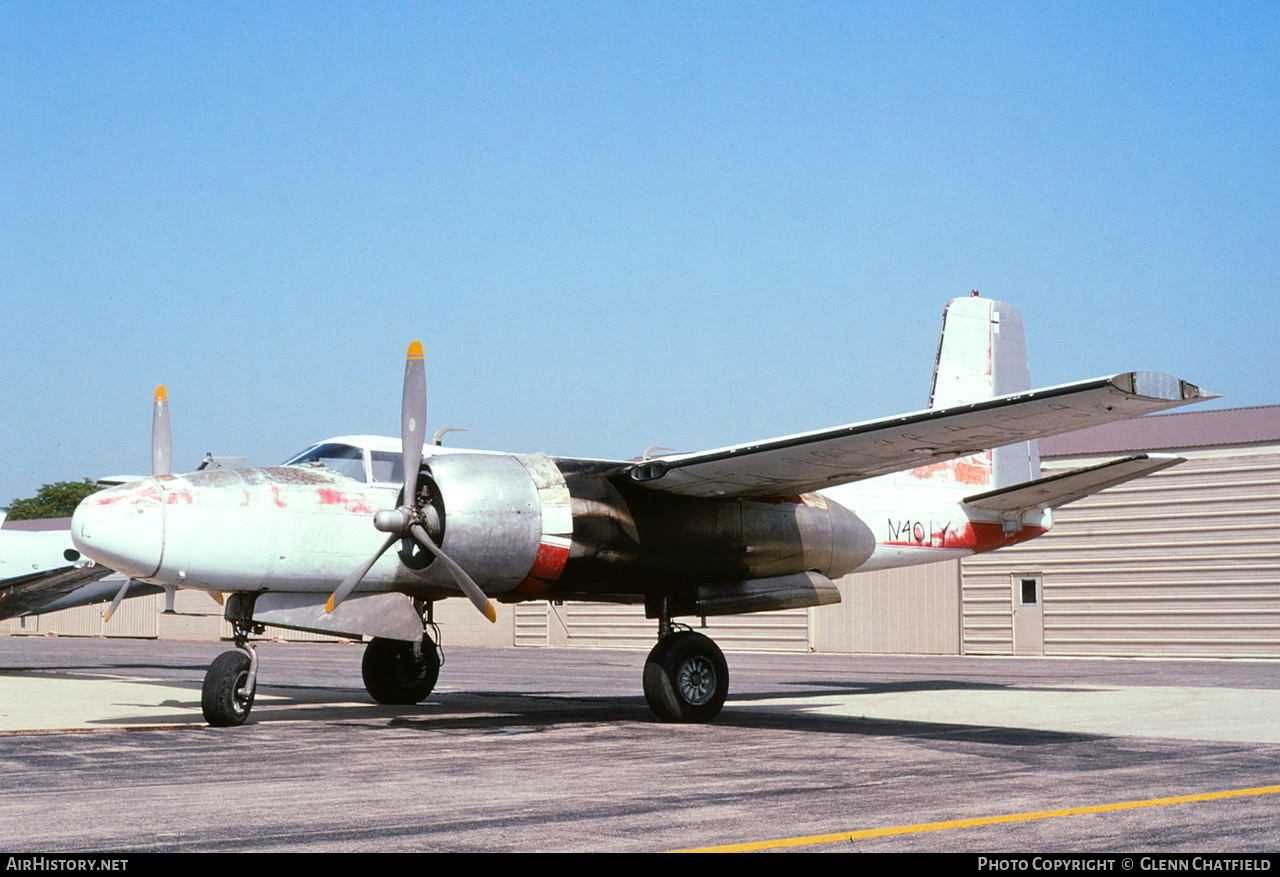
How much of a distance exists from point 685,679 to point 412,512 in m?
4.09

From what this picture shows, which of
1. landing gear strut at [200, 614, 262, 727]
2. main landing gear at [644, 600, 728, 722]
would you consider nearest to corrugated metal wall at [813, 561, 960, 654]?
main landing gear at [644, 600, 728, 722]

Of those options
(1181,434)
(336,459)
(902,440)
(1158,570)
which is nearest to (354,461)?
(336,459)

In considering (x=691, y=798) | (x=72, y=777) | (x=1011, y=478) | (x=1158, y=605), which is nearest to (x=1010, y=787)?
(x=691, y=798)

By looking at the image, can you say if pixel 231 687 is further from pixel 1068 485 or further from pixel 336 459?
pixel 1068 485

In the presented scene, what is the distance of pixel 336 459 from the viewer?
1552cm

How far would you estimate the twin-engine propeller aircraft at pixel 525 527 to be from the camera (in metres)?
13.6

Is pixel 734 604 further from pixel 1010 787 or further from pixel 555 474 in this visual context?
pixel 1010 787

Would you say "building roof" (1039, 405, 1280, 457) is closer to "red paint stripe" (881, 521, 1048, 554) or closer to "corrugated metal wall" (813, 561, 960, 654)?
"corrugated metal wall" (813, 561, 960, 654)

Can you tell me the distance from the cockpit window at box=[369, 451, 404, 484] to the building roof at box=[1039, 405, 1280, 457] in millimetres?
22167

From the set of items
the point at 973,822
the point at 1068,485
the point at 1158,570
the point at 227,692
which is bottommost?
the point at 973,822

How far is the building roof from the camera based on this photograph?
33.5 m
